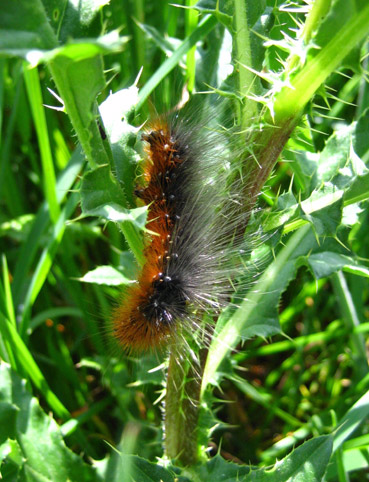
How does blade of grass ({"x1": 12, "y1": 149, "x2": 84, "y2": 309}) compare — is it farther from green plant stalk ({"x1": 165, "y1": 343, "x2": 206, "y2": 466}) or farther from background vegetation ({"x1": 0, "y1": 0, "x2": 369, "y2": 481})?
green plant stalk ({"x1": 165, "y1": 343, "x2": 206, "y2": 466})

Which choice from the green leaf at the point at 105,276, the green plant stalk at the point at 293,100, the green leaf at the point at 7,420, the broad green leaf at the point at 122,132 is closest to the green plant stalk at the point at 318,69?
the green plant stalk at the point at 293,100

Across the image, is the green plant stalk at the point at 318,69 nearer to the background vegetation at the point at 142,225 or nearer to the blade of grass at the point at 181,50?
the background vegetation at the point at 142,225

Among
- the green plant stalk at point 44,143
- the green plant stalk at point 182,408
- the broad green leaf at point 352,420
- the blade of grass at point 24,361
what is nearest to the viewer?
the green plant stalk at point 182,408

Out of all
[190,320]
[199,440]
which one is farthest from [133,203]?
[199,440]

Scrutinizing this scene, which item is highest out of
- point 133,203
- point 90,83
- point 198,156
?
point 90,83

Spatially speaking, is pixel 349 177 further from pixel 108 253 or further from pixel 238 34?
pixel 108 253

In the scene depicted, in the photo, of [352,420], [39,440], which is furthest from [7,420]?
[352,420]

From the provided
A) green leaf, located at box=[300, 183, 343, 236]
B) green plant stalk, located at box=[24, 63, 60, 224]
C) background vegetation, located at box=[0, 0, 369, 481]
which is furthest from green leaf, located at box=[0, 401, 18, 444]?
green leaf, located at box=[300, 183, 343, 236]
